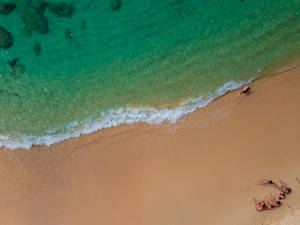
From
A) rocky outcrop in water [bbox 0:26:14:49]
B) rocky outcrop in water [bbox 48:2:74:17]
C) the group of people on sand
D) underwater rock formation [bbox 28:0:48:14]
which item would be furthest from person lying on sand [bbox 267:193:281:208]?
rocky outcrop in water [bbox 0:26:14:49]

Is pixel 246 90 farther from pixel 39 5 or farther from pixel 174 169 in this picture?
pixel 39 5

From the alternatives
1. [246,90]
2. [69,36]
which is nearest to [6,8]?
[69,36]

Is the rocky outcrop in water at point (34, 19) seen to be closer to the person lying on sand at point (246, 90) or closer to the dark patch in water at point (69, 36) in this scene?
the dark patch in water at point (69, 36)

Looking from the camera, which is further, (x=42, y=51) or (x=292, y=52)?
(x=42, y=51)

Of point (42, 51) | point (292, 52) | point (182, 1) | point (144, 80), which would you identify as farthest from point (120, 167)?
point (292, 52)

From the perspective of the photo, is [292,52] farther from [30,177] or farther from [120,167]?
[30,177]

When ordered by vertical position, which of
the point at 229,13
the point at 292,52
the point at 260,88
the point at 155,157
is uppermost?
the point at 229,13
